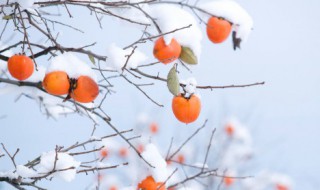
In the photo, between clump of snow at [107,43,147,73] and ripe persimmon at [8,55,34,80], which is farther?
ripe persimmon at [8,55,34,80]

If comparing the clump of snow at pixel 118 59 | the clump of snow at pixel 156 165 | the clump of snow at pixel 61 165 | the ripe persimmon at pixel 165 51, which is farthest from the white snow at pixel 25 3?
the clump of snow at pixel 156 165

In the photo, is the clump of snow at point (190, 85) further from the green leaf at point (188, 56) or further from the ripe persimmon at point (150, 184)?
the ripe persimmon at point (150, 184)

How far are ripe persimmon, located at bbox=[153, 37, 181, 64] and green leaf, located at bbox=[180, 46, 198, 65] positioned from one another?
0.19ft

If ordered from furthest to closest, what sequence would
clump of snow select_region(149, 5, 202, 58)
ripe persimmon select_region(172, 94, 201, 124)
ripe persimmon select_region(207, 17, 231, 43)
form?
1. ripe persimmon select_region(207, 17, 231, 43)
2. clump of snow select_region(149, 5, 202, 58)
3. ripe persimmon select_region(172, 94, 201, 124)

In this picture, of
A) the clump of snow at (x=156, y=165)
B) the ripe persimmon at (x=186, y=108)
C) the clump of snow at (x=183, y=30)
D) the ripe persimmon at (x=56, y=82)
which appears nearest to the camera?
the ripe persimmon at (x=56, y=82)

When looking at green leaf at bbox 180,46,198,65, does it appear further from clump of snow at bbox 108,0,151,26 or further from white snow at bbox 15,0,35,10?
white snow at bbox 15,0,35,10

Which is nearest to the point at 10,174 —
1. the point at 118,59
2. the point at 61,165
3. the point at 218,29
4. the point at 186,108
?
the point at 61,165

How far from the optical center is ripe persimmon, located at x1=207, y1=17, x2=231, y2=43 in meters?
2.19

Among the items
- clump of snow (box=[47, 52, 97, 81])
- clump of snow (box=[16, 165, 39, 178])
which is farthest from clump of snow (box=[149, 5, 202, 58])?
clump of snow (box=[16, 165, 39, 178])

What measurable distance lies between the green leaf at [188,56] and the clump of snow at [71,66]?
436mm

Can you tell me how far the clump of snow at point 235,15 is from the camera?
224cm

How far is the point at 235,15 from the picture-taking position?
2234mm

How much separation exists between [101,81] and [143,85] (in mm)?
546

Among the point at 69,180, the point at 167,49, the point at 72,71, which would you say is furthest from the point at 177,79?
the point at 69,180
